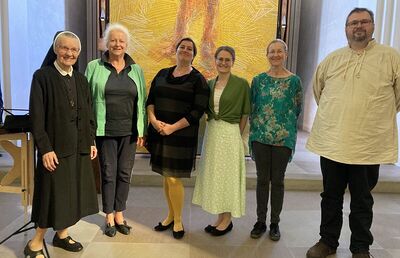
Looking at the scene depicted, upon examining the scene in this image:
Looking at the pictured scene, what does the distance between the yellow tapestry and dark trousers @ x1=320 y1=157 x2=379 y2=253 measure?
8.31 ft

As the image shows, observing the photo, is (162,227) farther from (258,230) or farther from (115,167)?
(258,230)

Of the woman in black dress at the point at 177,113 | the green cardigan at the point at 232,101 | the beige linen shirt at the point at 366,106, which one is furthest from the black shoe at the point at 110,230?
the beige linen shirt at the point at 366,106

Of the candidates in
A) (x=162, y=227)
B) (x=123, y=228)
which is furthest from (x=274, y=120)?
(x=123, y=228)

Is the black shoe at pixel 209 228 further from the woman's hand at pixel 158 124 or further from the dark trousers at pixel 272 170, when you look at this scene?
the woman's hand at pixel 158 124

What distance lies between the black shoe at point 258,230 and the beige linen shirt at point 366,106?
0.87m

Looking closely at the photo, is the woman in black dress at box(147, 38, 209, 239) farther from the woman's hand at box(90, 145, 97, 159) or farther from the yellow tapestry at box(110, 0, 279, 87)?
the yellow tapestry at box(110, 0, 279, 87)

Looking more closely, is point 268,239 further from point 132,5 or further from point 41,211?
point 132,5

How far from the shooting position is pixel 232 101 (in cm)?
263

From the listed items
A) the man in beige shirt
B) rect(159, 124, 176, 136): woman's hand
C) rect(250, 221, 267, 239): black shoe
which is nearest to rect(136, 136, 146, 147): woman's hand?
rect(159, 124, 176, 136): woman's hand

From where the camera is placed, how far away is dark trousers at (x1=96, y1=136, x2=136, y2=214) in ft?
8.77

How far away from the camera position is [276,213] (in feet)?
9.21

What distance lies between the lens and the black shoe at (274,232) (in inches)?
109

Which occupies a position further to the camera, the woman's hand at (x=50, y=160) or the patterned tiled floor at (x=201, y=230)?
the patterned tiled floor at (x=201, y=230)

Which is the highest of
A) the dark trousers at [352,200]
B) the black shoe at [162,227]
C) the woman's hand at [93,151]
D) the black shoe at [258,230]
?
the woman's hand at [93,151]
